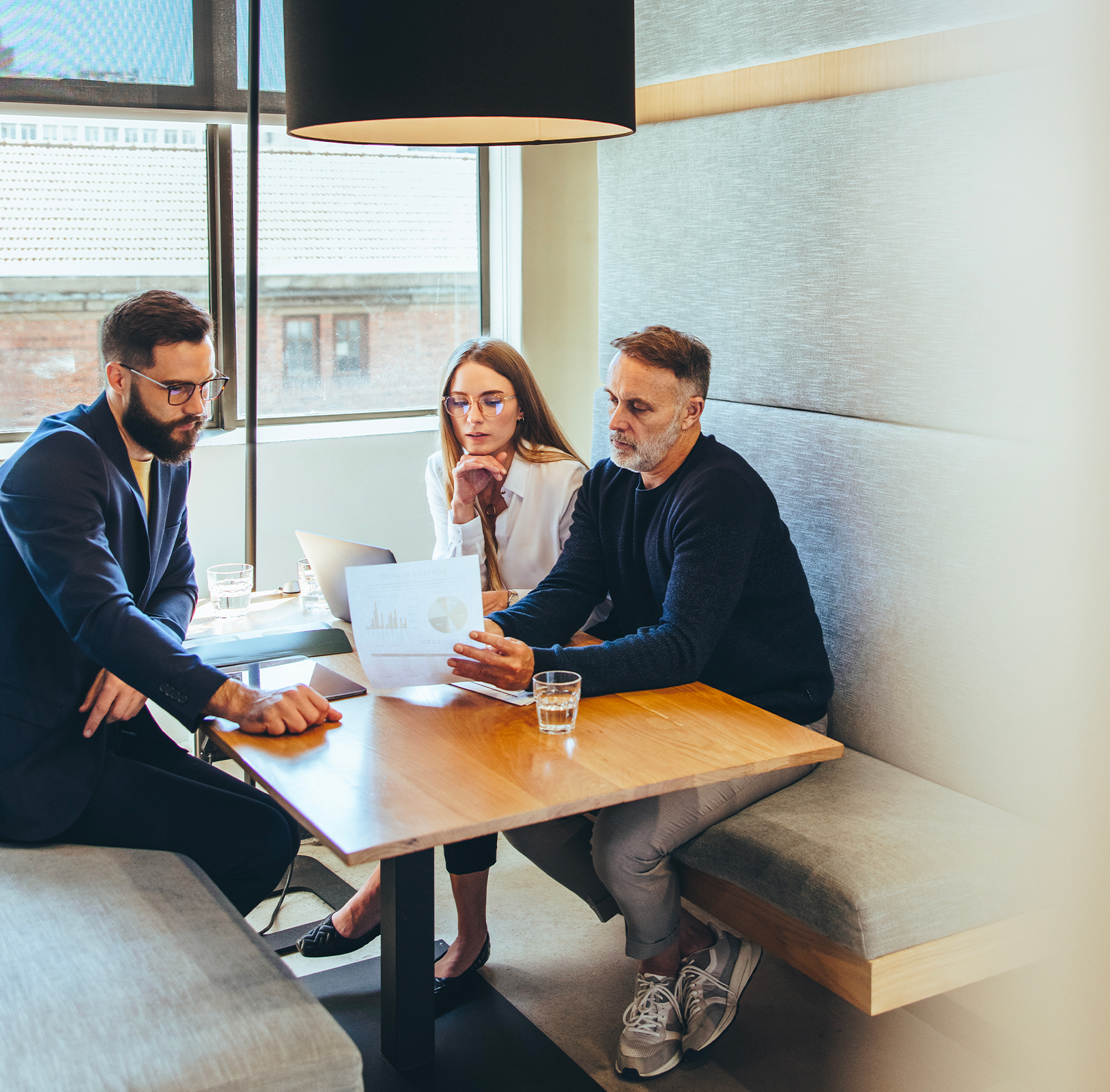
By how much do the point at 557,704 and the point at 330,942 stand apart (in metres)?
0.94

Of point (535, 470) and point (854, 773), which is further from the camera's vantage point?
point (535, 470)

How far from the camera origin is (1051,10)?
0.28 metres

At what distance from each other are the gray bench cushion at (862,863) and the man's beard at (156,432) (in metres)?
1.16

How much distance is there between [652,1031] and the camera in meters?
1.90

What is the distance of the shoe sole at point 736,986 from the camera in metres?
1.91

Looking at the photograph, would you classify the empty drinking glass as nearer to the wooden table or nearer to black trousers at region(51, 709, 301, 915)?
black trousers at region(51, 709, 301, 915)

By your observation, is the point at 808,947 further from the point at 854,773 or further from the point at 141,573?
the point at 141,573

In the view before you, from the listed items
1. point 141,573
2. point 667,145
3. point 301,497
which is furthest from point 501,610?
point 301,497

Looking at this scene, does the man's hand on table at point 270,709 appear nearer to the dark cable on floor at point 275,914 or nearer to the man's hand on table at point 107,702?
the man's hand on table at point 107,702

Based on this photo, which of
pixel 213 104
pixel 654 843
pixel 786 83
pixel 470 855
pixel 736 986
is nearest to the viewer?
pixel 654 843

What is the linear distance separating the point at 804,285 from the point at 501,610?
36.8 inches

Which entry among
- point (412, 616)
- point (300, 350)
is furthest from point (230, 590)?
point (300, 350)

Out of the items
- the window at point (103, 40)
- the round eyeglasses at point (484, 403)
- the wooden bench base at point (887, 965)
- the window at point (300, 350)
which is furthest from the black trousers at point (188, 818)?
the window at point (103, 40)

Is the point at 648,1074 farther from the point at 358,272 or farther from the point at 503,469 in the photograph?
the point at 358,272
